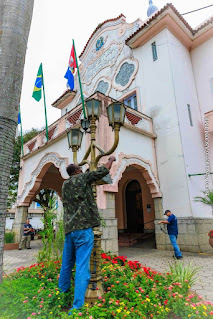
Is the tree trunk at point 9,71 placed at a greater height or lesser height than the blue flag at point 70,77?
lesser

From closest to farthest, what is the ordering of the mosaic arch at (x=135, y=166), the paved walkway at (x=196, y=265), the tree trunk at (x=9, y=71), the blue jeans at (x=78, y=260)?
the blue jeans at (x=78, y=260)
the tree trunk at (x=9, y=71)
the paved walkway at (x=196, y=265)
the mosaic arch at (x=135, y=166)

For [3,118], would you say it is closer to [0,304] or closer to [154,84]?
[0,304]

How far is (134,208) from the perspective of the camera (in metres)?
12.4

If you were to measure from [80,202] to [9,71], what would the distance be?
269cm

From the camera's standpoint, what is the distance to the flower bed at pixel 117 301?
2.48 m

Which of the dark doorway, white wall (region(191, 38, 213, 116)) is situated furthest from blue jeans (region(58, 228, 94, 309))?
white wall (region(191, 38, 213, 116))

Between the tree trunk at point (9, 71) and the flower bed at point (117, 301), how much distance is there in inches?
30.6

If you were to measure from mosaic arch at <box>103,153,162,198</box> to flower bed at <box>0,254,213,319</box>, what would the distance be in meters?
3.55

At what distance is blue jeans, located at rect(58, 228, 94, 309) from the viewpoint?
2672 millimetres

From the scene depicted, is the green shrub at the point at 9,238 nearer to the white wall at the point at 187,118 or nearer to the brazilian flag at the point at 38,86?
the brazilian flag at the point at 38,86

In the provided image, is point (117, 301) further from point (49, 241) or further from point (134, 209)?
point (134, 209)

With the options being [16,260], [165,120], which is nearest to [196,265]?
[16,260]

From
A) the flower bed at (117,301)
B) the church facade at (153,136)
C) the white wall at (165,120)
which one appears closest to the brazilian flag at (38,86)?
the church facade at (153,136)

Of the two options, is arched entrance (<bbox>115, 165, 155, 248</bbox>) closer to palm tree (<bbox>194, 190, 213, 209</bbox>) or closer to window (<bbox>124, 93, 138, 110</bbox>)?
palm tree (<bbox>194, 190, 213, 209</bbox>)
